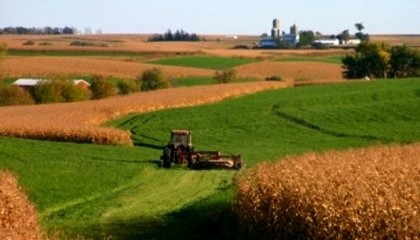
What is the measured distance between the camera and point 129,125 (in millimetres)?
54750

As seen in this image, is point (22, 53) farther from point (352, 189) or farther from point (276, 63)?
point (352, 189)

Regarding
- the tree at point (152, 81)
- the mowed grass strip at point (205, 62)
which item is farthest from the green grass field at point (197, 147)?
the mowed grass strip at point (205, 62)

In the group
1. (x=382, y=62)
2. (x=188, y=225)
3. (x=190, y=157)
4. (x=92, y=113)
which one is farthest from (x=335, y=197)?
(x=382, y=62)

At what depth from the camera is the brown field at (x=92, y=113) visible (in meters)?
46.8

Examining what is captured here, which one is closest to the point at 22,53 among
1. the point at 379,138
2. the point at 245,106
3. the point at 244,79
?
the point at 244,79

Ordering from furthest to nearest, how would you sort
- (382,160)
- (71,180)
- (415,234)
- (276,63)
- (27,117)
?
(276,63) < (27,117) < (71,180) < (382,160) < (415,234)

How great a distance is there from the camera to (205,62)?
129125 mm

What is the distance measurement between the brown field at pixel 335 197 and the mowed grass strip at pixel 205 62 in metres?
101

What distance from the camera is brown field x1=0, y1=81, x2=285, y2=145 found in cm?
4678

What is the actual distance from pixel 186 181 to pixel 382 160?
11.7 metres

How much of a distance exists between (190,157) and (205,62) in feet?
308

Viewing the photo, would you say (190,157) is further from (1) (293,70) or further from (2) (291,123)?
(1) (293,70)

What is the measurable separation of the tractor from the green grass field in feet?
2.07

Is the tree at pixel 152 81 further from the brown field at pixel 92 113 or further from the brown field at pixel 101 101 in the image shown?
the brown field at pixel 92 113
